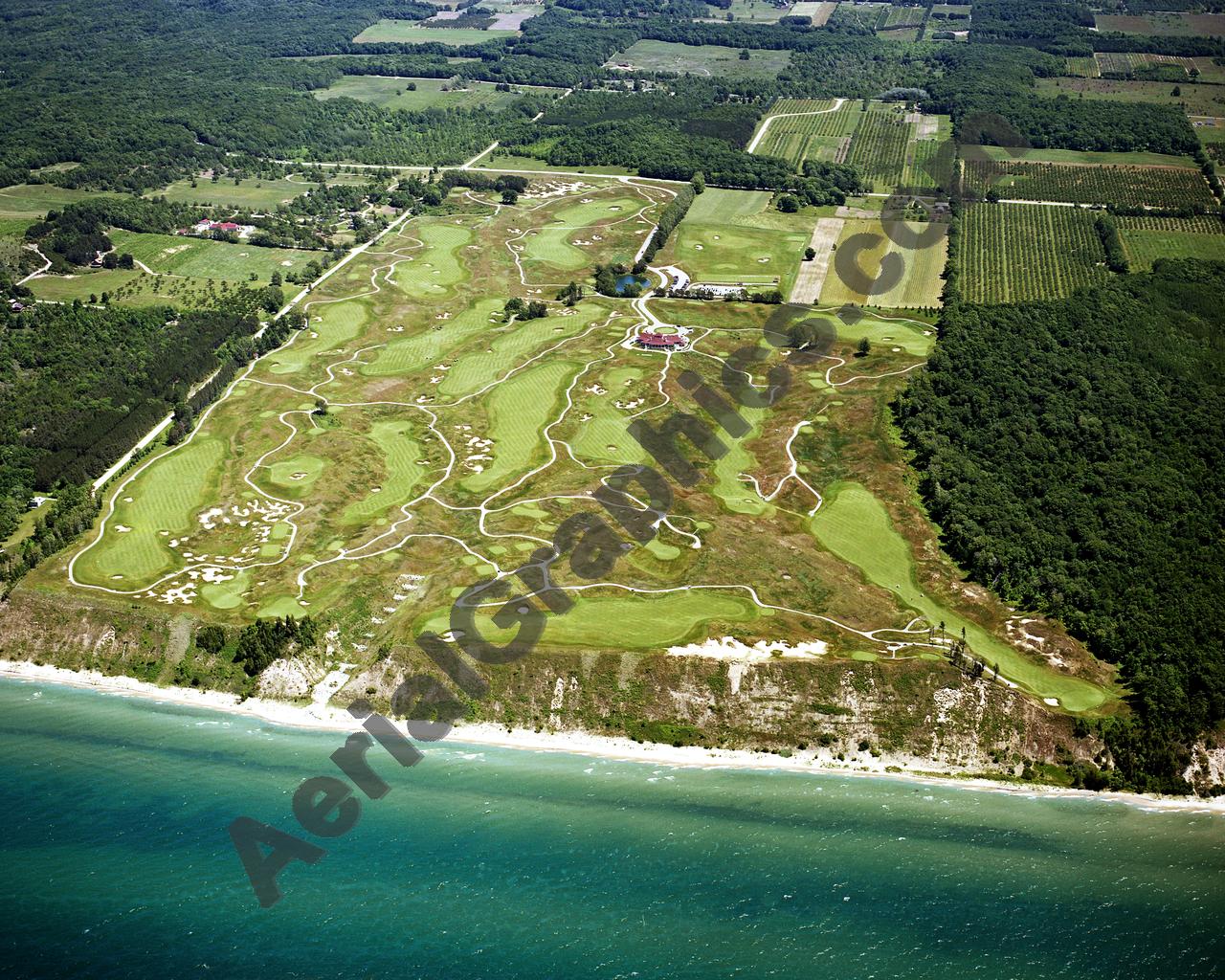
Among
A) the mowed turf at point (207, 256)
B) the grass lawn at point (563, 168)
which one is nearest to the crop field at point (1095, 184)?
the grass lawn at point (563, 168)

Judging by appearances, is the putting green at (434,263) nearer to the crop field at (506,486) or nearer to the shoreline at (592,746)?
the crop field at (506,486)

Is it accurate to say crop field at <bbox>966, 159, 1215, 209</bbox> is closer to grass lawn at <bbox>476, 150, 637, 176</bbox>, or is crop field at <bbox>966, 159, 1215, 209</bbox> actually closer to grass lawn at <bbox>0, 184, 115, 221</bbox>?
grass lawn at <bbox>476, 150, 637, 176</bbox>

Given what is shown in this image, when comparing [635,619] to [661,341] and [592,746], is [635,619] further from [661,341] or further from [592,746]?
[661,341]

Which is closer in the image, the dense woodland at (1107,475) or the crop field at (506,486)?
the dense woodland at (1107,475)

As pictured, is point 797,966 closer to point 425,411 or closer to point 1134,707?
point 1134,707

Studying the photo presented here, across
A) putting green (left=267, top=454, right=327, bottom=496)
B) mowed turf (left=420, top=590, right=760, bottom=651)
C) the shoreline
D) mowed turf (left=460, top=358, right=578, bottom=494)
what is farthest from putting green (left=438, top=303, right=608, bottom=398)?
the shoreline

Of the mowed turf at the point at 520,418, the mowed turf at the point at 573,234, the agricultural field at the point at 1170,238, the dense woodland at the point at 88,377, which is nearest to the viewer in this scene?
the mowed turf at the point at 520,418

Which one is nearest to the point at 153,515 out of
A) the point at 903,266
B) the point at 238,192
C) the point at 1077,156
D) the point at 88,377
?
the point at 88,377

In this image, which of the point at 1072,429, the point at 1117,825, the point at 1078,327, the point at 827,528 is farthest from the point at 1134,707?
the point at 1078,327

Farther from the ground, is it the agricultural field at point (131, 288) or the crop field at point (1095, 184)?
the agricultural field at point (131, 288)
